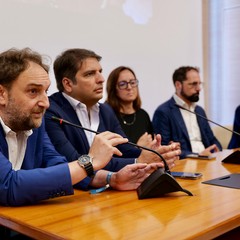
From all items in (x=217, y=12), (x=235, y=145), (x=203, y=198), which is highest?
(x=217, y=12)

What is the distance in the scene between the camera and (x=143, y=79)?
383 cm

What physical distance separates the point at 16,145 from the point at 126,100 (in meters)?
1.64

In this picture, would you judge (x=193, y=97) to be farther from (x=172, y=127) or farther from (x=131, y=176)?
(x=131, y=176)

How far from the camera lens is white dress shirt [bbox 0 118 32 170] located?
4.75 feet

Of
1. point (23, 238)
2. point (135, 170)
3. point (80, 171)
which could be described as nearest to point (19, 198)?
point (80, 171)

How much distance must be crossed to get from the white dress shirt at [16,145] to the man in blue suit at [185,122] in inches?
71.0

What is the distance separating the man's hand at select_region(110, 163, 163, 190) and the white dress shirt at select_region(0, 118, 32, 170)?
376mm

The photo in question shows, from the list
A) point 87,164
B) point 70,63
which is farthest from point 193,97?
point 87,164

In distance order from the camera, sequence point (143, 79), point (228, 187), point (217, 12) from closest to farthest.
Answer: point (228, 187)
point (143, 79)
point (217, 12)

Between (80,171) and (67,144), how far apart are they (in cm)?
48

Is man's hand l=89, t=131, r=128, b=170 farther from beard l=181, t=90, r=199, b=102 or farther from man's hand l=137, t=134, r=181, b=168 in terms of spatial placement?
beard l=181, t=90, r=199, b=102

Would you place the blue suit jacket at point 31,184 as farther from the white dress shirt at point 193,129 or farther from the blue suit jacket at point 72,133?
the white dress shirt at point 193,129

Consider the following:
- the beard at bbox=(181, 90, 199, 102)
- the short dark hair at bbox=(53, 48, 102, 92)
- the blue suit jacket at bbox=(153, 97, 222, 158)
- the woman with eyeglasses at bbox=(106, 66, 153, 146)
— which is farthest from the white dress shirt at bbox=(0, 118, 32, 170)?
the beard at bbox=(181, 90, 199, 102)

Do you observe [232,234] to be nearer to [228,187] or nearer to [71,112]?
[228,187]
